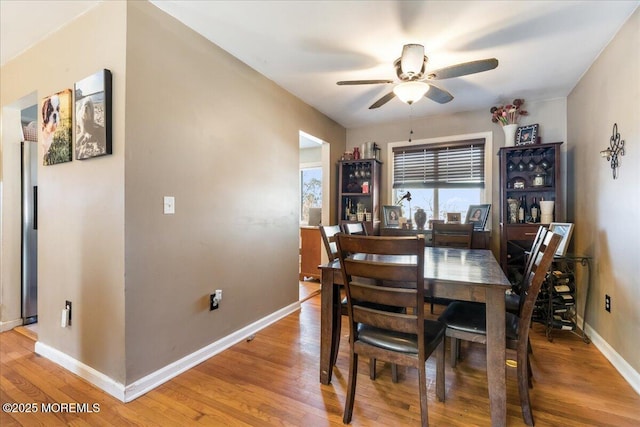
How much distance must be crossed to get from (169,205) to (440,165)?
139 inches

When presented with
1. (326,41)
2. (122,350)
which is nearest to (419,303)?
(122,350)

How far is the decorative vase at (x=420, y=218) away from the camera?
3750mm

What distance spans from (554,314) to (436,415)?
192cm

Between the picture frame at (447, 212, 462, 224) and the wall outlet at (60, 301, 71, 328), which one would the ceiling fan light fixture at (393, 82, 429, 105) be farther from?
the wall outlet at (60, 301, 71, 328)

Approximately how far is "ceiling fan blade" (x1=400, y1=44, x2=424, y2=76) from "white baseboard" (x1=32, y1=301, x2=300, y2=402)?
252 centimetres

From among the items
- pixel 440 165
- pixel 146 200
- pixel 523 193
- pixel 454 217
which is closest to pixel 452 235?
pixel 454 217

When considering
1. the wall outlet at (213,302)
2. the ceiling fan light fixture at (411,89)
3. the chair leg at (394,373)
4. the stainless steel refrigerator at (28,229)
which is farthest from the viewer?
the stainless steel refrigerator at (28,229)

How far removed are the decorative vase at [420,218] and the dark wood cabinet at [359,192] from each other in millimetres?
630

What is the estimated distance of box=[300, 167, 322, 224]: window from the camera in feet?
18.3

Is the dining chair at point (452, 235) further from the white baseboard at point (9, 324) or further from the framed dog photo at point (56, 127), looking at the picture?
the white baseboard at point (9, 324)

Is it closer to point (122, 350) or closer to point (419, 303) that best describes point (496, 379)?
point (419, 303)

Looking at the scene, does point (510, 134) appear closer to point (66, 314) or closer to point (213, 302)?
point (213, 302)

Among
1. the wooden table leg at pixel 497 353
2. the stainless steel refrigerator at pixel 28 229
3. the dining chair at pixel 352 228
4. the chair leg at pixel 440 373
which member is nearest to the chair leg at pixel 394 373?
the chair leg at pixel 440 373

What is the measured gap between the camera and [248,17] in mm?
2010
